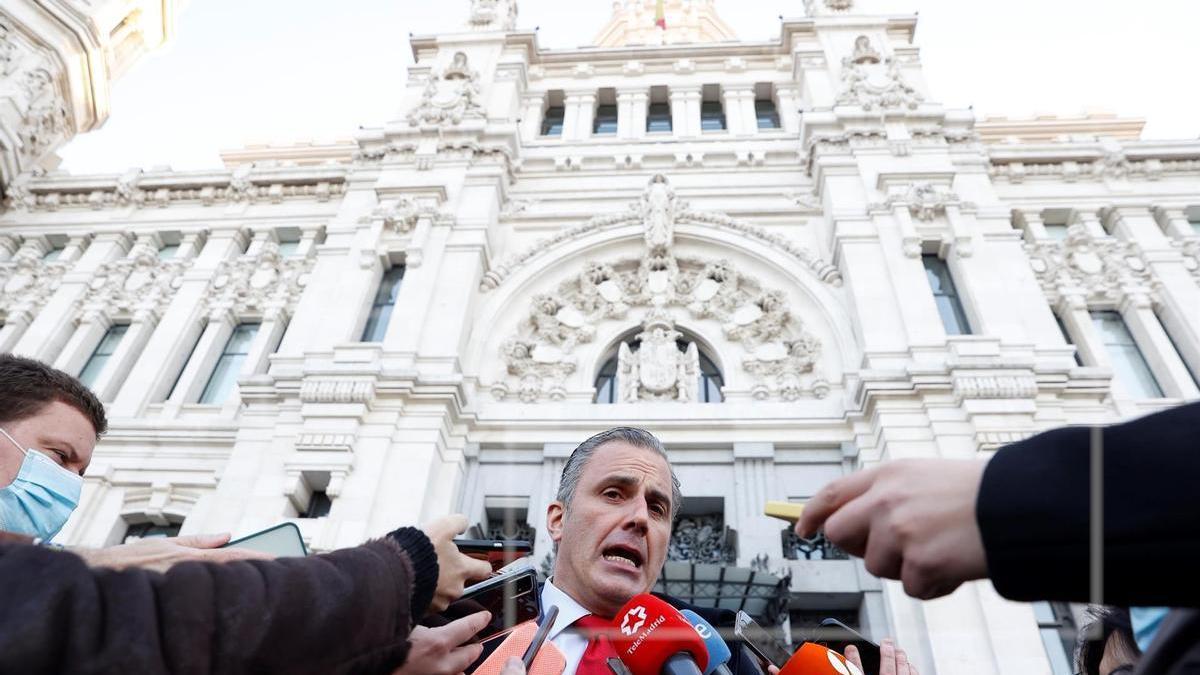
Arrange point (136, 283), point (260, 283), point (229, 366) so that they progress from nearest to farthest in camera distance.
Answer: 1. point (229, 366)
2. point (260, 283)
3. point (136, 283)

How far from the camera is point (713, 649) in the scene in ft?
9.18

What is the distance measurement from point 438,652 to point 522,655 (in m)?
0.73

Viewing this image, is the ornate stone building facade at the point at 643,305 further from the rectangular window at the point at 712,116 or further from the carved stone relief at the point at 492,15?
the carved stone relief at the point at 492,15

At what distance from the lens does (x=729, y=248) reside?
12789 mm

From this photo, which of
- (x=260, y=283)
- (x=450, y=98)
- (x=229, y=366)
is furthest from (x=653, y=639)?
(x=450, y=98)

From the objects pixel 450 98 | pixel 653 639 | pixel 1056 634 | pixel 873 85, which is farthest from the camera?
pixel 450 98

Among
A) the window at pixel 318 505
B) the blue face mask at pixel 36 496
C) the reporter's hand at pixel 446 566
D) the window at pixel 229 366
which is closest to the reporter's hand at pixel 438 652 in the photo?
the reporter's hand at pixel 446 566

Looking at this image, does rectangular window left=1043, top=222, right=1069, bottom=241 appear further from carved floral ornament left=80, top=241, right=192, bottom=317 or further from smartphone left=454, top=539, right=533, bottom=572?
carved floral ornament left=80, top=241, right=192, bottom=317

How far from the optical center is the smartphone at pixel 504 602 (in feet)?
8.48

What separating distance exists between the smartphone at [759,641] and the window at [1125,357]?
10.6m

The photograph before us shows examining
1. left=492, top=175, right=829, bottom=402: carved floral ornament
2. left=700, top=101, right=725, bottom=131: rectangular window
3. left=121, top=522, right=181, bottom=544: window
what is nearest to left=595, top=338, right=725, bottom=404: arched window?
left=492, top=175, right=829, bottom=402: carved floral ornament

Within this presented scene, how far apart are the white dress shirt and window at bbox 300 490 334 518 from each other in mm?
7306

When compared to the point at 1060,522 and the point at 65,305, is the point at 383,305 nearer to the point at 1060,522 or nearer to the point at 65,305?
the point at 65,305

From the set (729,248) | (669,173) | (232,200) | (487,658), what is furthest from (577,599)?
(232,200)
